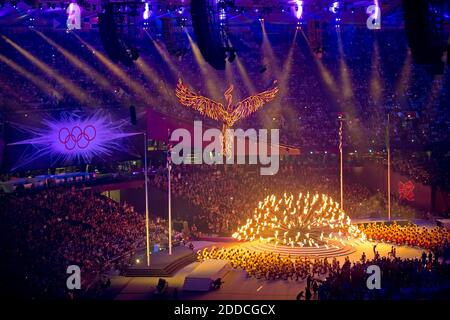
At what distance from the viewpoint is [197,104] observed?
124 ft

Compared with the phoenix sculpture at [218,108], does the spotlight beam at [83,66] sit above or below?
above

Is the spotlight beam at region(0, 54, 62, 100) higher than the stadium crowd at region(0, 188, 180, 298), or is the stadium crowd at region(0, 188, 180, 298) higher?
the spotlight beam at region(0, 54, 62, 100)

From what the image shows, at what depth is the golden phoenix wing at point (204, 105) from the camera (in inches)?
1473

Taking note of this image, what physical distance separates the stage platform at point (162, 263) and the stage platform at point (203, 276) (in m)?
1.60

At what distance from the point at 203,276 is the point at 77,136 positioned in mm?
13783

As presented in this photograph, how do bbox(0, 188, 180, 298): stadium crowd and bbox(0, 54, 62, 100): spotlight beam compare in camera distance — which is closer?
bbox(0, 188, 180, 298): stadium crowd

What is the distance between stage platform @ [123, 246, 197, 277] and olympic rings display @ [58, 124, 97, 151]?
26.8ft

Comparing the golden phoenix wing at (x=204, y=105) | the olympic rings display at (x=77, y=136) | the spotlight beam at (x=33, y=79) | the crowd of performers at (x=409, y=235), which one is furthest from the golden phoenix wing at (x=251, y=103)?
the spotlight beam at (x=33, y=79)

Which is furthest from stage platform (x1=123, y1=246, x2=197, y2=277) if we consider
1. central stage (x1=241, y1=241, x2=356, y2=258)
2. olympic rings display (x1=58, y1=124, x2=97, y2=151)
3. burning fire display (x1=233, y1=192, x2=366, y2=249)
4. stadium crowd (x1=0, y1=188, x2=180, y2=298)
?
olympic rings display (x1=58, y1=124, x2=97, y2=151)

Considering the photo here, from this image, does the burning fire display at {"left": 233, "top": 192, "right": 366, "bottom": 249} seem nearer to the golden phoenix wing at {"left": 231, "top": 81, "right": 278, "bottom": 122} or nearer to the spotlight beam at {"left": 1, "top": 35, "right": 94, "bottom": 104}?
the golden phoenix wing at {"left": 231, "top": 81, "right": 278, "bottom": 122}

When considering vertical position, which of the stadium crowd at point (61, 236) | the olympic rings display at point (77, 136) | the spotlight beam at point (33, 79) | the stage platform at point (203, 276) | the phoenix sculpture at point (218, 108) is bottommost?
the stage platform at point (203, 276)

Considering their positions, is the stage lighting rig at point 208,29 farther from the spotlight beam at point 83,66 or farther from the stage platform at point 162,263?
the spotlight beam at point 83,66

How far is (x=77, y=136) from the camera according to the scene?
33469mm

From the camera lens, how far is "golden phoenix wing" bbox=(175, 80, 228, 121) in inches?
1473
